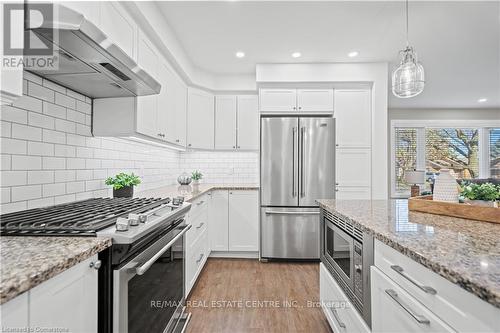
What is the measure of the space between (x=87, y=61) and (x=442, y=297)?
1749mm

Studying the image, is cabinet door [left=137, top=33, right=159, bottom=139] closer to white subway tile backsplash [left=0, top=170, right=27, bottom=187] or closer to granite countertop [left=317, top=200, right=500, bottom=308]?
white subway tile backsplash [left=0, top=170, right=27, bottom=187]

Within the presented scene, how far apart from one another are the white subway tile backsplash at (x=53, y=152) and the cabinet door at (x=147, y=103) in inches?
13.4

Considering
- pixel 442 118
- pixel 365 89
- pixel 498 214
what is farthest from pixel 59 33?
pixel 442 118

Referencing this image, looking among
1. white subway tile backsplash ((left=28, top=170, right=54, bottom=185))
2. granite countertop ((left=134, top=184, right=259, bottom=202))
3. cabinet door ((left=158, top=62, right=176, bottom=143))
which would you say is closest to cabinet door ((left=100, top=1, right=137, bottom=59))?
cabinet door ((left=158, top=62, right=176, bottom=143))

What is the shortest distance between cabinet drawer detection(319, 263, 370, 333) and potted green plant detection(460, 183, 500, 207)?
0.86 meters

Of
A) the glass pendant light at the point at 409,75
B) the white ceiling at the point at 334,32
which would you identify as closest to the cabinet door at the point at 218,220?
the white ceiling at the point at 334,32

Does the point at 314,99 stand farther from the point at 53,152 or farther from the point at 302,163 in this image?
the point at 53,152

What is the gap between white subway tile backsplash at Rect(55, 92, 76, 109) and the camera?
161 cm

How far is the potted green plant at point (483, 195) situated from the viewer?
4.19ft

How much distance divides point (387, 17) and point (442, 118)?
4743 millimetres

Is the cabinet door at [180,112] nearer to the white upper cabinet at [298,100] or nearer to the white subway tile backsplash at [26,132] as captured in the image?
the white upper cabinet at [298,100]

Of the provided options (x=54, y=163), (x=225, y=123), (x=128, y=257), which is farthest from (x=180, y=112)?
(x=128, y=257)

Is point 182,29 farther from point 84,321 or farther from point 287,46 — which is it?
point 84,321

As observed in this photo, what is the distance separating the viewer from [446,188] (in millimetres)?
1403
